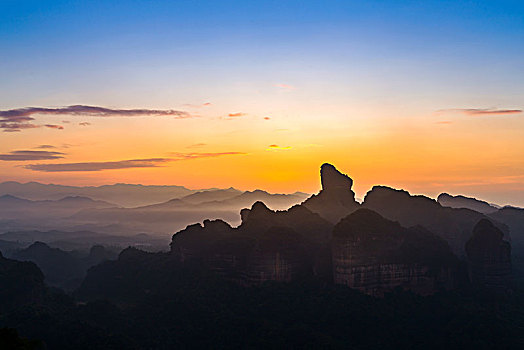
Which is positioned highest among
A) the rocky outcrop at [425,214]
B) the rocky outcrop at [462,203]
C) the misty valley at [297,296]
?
the rocky outcrop at [462,203]

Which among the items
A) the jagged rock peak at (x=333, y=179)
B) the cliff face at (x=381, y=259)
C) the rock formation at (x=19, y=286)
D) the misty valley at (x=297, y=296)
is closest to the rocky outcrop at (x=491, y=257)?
the misty valley at (x=297, y=296)

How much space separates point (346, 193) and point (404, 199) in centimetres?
1422

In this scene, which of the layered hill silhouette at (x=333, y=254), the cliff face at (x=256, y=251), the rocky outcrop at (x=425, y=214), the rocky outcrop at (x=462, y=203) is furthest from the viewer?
the rocky outcrop at (x=462, y=203)

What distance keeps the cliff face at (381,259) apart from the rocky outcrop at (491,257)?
547 centimetres

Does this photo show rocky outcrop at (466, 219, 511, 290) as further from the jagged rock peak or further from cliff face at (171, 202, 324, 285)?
the jagged rock peak

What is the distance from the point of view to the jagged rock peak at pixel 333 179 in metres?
113

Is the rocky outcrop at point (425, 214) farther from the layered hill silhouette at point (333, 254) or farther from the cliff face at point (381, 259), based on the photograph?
the cliff face at point (381, 259)

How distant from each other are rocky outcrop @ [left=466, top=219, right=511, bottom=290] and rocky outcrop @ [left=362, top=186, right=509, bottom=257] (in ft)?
76.6

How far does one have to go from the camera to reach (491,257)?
77125mm

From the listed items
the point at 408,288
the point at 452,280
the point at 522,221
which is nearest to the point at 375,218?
the point at 408,288

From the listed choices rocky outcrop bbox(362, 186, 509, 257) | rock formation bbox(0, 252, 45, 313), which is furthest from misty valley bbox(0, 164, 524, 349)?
rocky outcrop bbox(362, 186, 509, 257)

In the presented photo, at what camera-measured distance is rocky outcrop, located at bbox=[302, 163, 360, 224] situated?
4461 inches

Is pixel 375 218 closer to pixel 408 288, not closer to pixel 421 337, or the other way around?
pixel 408 288

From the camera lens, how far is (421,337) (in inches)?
2557
